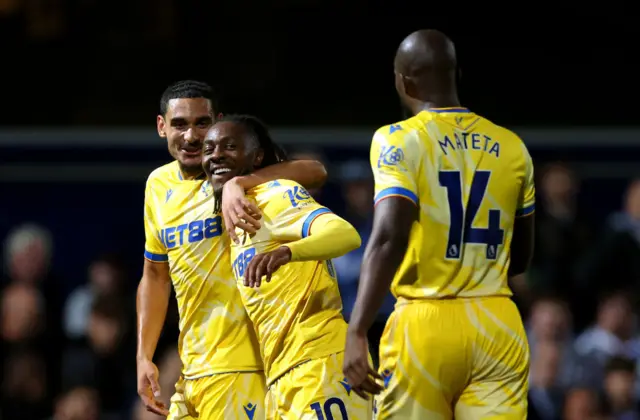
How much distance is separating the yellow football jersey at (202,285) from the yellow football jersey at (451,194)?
92 cm

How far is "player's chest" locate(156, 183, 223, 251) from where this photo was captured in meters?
5.79

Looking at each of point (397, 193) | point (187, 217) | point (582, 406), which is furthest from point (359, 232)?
point (397, 193)

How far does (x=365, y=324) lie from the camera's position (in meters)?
4.76

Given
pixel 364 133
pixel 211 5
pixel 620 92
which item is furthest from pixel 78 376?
pixel 620 92

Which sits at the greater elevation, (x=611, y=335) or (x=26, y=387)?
(x=611, y=335)

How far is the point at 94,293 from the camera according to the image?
1029 cm

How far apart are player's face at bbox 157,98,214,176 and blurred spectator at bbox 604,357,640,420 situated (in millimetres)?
4580

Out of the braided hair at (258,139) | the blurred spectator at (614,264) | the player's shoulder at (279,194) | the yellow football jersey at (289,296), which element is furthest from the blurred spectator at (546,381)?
the player's shoulder at (279,194)

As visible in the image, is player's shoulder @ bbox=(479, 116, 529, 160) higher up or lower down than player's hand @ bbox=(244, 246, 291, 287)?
higher up

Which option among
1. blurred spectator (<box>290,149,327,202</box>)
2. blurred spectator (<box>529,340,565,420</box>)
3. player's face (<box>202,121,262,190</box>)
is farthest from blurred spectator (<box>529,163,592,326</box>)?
player's face (<box>202,121,262,190</box>)

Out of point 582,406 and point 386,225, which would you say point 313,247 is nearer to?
point 386,225

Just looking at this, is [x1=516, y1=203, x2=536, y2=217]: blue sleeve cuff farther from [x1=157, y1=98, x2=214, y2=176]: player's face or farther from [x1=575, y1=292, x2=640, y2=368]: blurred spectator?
[x1=575, y1=292, x2=640, y2=368]: blurred spectator

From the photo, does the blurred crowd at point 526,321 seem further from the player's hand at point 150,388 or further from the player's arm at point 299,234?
the player's arm at point 299,234

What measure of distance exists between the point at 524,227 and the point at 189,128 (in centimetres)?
162
